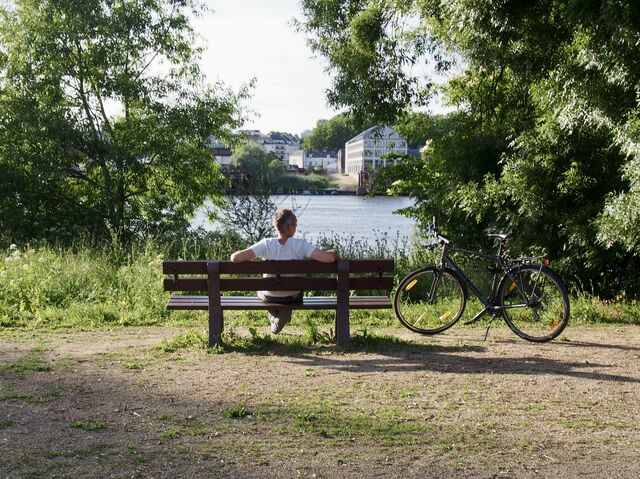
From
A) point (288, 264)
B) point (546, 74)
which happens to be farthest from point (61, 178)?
point (288, 264)

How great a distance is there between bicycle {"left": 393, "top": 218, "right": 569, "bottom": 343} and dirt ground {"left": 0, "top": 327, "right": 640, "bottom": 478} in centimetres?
24

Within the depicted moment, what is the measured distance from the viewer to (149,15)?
20469 millimetres

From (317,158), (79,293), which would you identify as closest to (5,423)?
(79,293)

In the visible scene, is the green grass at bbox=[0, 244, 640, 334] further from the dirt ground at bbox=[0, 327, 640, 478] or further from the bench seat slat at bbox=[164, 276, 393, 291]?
the dirt ground at bbox=[0, 327, 640, 478]

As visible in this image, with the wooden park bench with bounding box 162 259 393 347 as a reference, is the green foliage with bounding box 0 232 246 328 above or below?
below

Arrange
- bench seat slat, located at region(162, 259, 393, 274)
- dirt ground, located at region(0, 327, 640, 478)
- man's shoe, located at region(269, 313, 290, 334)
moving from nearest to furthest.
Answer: dirt ground, located at region(0, 327, 640, 478) → bench seat slat, located at region(162, 259, 393, 274) → man's shoe, located at region(269, 313, 290, 334)

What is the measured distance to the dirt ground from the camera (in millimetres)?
4117

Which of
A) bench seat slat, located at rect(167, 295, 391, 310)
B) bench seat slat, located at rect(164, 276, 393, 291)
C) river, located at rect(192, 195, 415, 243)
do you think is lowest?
river, located at rect(192, 195, 415, 243)

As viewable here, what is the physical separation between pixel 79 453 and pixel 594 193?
8.59 meters

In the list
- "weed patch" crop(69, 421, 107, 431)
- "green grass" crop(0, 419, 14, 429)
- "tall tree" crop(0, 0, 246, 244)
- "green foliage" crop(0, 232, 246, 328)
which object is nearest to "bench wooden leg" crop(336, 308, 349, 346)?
"green foliage" crop(0, 232, 246, 328)

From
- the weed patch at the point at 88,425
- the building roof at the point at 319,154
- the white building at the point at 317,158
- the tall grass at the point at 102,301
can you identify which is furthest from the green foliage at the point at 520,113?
the building roof at the point at 319,154

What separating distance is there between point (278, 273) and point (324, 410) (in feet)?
6.55

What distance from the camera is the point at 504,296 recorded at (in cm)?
747

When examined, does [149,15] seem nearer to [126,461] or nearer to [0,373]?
[0,373]
